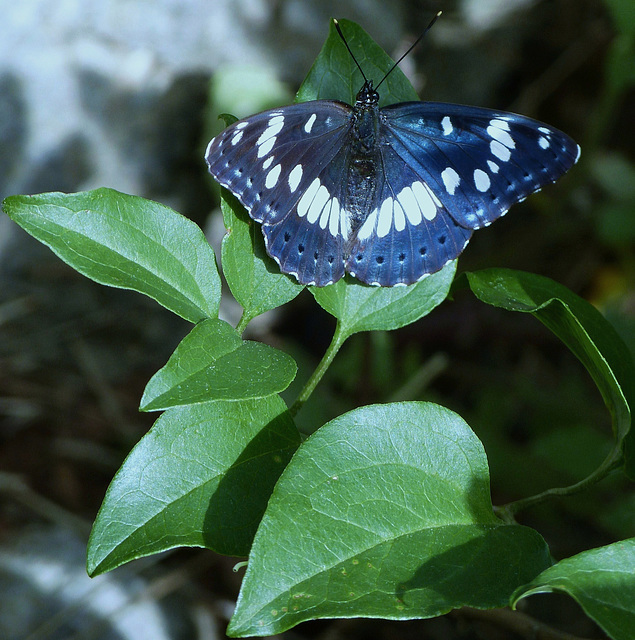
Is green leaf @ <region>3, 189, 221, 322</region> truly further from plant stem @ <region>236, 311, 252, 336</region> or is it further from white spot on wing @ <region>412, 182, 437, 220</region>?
white spot on wing @ <region>412, 182, 437, 220</region>

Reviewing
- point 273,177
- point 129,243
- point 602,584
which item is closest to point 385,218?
point 273,177

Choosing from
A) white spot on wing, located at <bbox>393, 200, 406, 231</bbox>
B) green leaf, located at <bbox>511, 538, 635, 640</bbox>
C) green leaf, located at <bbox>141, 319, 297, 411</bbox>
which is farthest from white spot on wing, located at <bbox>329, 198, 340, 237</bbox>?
green leaf, located at <bbox>511, 538, 635, 640</bbox>

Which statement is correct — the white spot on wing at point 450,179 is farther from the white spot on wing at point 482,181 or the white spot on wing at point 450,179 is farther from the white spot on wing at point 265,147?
the white spot on wing at point 265,147

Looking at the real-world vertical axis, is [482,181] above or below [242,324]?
above

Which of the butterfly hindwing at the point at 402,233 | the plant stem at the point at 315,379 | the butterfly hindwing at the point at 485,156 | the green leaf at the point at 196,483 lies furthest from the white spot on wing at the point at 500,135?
the green leaf at the point at 196,483

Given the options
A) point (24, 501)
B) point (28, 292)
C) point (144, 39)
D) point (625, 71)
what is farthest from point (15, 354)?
point (625, 71)

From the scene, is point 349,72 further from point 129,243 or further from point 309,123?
point 129,243

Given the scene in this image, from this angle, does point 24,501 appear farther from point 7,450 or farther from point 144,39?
point 144,39
